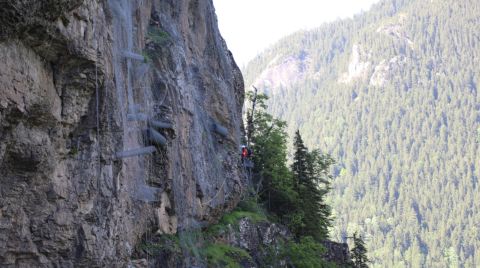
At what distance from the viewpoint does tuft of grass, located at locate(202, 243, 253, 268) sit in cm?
2175

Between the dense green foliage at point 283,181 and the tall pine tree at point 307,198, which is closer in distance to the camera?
the dense green foliage at point 283,181

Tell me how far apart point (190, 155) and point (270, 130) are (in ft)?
64.9

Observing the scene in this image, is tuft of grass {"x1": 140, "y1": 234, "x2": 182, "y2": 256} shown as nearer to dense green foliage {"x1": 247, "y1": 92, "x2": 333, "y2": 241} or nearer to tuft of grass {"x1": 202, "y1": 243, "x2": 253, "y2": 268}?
tuft of grass {"x1": 202, "y1": 243, "x2": 253, "y2": 268}

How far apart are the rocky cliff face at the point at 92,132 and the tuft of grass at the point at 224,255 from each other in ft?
4.52

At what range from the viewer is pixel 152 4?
20.9 m

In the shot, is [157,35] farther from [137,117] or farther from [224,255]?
[224,255]

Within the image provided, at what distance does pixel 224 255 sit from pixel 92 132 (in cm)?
1022

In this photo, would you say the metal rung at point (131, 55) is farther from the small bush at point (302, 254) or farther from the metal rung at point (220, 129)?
the small bush at point (302, 254)

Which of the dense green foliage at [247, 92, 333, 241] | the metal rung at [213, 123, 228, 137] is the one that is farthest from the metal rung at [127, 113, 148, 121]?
the dense green foliage at [247, 92, 333, 241]

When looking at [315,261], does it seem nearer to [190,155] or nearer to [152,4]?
[190,155]

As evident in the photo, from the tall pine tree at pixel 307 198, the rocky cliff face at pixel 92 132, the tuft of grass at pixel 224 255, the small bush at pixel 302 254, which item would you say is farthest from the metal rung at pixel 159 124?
the tall pine tree at pixel 307 198

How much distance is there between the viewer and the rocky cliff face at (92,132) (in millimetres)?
11281

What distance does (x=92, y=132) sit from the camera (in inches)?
541

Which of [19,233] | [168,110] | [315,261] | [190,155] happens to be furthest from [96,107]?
[315,261]
